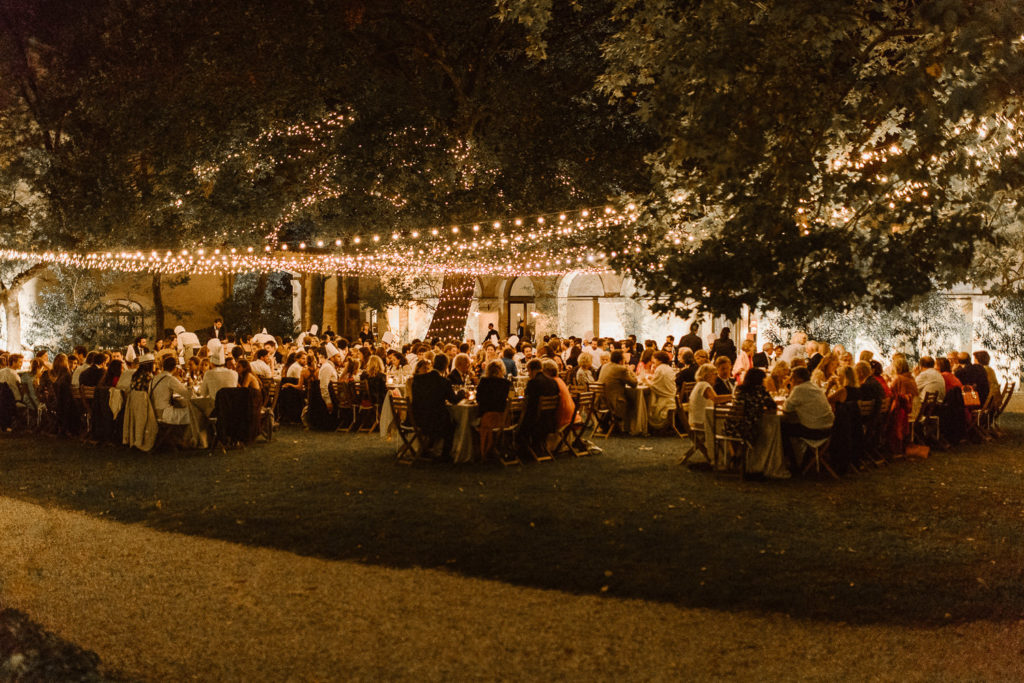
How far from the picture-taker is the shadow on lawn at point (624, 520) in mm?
5457

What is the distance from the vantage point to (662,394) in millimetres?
12250

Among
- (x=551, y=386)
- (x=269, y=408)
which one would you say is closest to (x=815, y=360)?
(x=551, y=386)

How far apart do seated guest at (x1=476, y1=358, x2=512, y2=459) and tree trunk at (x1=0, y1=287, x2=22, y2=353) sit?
56.5ft

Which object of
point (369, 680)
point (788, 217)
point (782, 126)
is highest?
point (782, 126)

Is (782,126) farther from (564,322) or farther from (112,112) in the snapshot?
(564,322)

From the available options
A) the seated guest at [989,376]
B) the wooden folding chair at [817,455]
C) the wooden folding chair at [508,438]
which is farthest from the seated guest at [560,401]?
the seated guest at [989,376]

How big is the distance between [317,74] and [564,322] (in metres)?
16.5

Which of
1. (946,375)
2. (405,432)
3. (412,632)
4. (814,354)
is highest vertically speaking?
(814,354)

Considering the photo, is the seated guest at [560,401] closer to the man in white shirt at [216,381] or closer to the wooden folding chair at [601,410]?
the wooden folding chair at [601,410]

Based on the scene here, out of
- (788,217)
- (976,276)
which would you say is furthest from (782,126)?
(976,276)

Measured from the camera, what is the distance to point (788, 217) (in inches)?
225

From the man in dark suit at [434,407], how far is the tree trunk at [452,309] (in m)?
13.1

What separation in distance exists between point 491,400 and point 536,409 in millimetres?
568

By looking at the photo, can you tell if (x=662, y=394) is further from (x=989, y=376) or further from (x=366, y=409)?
(x=989, y=376)
